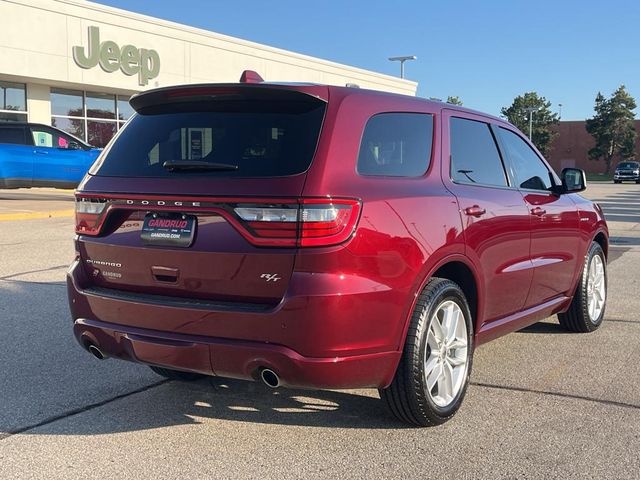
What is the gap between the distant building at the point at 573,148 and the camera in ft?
260

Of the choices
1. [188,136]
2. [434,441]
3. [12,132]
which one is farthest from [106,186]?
[12,132]

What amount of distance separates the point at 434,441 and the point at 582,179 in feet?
9.76

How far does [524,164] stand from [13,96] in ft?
70.4

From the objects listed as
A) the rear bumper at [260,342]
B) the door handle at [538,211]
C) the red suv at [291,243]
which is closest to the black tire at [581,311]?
the door handle at [538,211]

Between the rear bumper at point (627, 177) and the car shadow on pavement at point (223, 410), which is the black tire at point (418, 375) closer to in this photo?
the car shadow on pavement at point (223, 410)

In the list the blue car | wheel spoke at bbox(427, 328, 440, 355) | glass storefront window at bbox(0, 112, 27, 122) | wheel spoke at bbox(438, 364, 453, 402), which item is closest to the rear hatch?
wheel spoke at bbox(427, 328, 440, 355)

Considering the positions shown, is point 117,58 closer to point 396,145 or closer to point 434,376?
point 396,145

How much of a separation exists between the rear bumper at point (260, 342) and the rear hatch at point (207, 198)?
10cm

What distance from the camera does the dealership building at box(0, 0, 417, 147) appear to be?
70.9 feet

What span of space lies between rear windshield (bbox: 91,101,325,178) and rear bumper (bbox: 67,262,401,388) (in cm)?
68

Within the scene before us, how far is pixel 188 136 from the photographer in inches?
142

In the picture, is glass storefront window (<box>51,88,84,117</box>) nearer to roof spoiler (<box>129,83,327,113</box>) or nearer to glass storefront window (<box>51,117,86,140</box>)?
glass storefront window (<box>51,117,86,140</box>)

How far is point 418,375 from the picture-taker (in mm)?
3521

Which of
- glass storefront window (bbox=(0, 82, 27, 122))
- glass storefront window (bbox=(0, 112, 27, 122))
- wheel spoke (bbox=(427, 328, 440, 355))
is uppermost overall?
glass storefront window (bbox=(0, 82, 27, 122))
